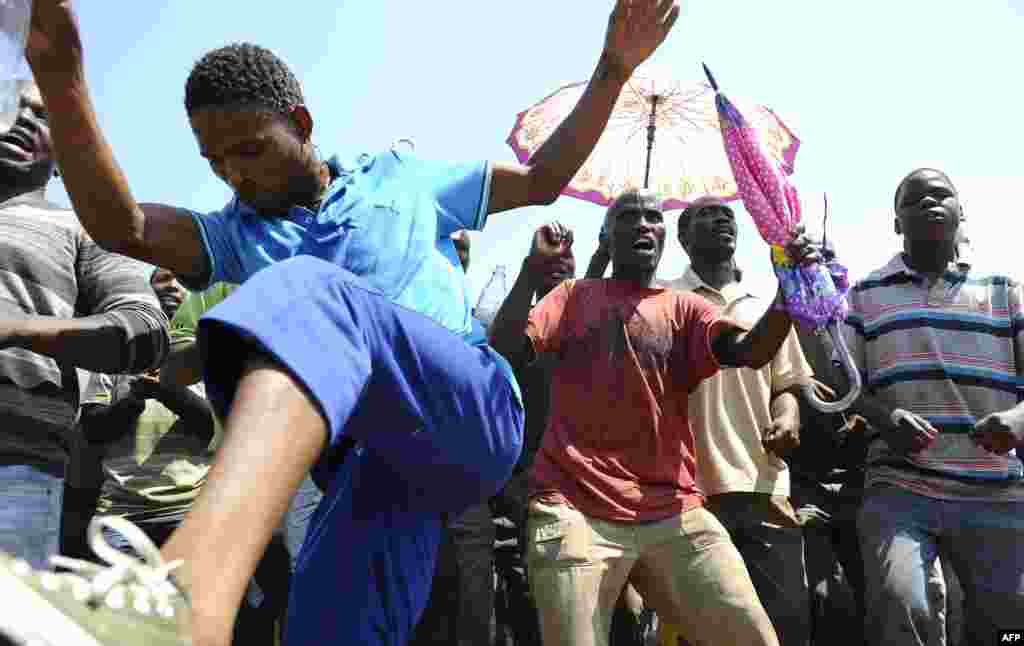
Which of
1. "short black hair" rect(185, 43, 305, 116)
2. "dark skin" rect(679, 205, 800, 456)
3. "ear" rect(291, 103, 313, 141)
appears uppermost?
"short black hair" rect(185, 43, 305, 116)

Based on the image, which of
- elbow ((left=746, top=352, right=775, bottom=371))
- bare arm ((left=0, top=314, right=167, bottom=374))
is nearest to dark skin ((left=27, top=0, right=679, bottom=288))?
bare arm ((left=0, top=314, right=167, bottom=374))

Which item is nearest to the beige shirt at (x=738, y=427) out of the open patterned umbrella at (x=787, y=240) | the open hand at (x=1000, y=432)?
the open hand at (x=1000, y=432)

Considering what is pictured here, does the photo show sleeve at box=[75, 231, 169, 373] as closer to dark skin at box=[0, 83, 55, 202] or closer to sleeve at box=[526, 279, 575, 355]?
dark skin at box=[0, 83, 55, 202]

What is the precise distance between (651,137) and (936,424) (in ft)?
9.99

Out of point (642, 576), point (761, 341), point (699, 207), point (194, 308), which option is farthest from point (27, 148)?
point (699, 207)

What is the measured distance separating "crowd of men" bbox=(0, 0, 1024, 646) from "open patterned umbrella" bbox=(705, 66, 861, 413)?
88 millimetres

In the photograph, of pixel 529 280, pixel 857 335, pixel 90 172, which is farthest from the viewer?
pixel 857 335

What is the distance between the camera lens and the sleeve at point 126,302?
108 inches

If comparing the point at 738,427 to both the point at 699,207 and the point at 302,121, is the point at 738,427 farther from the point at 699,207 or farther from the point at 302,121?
the point at 302,121

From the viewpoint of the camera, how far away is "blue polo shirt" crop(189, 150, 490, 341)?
2.25 metres

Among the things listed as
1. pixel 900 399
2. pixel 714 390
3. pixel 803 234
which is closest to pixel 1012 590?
pixel 900 399

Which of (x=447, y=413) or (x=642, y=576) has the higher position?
(x=447, y=413)

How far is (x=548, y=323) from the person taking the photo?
13.7ft

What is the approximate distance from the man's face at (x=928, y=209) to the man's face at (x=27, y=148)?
349cm
